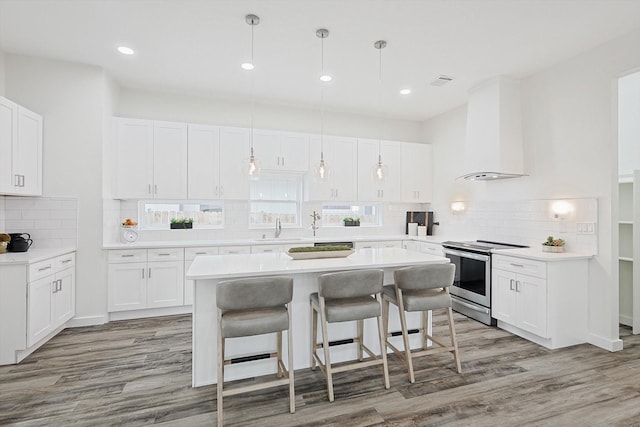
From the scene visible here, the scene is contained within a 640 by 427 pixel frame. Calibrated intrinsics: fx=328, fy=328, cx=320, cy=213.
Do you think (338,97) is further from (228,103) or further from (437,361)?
(437,361)

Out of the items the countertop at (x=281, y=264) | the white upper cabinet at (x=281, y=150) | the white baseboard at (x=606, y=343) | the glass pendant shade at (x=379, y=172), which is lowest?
the white baseboard at (x=606, y=343)

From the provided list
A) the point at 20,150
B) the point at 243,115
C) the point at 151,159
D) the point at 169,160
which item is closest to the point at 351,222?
the point at 243,115

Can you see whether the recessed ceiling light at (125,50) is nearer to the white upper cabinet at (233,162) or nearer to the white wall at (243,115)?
the white wall at (243,115)

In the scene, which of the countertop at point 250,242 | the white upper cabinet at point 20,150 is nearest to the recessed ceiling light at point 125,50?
the white upper cabinet at point 20,150

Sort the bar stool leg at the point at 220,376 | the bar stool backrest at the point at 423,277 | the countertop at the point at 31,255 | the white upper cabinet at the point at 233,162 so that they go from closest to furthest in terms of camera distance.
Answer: the bar stool leg at the point at 220,376, the bar stool backrest at the point at 423,277, the countertop at the point at 31,255, the white upper cabinet at the point at 233,162

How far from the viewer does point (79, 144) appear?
3.86 m

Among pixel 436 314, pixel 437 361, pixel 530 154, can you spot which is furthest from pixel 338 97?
pixel 437 361

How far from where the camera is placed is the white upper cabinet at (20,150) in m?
3.13

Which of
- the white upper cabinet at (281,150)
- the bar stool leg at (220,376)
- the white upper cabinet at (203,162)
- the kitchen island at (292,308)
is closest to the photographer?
the bar stool leg at (220,376)

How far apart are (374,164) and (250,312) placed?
3819 millimetres

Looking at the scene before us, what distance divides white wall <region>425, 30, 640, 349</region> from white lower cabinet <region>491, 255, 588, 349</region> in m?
0.15

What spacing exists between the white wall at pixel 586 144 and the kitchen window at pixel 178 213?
4.22 metres

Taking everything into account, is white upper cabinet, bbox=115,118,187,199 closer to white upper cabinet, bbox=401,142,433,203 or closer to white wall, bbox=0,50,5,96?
white wall, bbox=0,50,5,96

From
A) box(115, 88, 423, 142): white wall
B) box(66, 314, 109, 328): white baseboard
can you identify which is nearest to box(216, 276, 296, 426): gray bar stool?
box(66, 314, 109, 328): white baseboard
